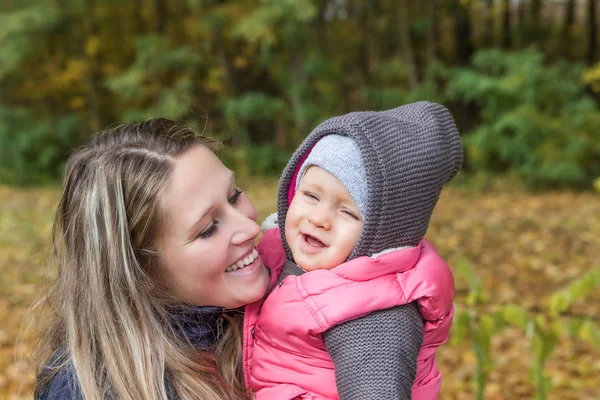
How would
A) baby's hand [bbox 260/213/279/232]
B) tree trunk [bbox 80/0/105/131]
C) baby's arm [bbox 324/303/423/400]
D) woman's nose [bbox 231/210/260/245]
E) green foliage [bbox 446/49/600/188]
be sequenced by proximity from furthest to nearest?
tree trunk [bbox 80/0/105/131] < green foliage [bbox 446/49/600/188] < baby's hand [bbox 260/213/279/232] < woman's nose [bbox 231/210/260/245] < baby's arm [bbox 324/303/423/400]

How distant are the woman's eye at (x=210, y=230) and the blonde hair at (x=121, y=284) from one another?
0.11 m

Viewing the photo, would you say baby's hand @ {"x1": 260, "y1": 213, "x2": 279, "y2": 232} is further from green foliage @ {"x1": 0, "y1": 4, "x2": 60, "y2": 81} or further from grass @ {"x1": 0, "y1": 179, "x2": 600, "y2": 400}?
green foliage @ {"x1": 0, "y1": 4, "x2": 60, "y2": 81}

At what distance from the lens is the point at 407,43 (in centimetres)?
1156

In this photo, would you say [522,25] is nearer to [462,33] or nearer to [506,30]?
[506,30]

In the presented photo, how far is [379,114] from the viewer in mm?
1576

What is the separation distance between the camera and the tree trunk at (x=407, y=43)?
450 inches

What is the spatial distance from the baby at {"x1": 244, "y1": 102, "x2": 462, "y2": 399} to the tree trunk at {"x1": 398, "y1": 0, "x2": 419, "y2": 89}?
1001 centimetres

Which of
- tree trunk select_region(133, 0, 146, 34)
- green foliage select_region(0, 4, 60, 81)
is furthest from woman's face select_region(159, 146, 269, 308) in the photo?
tree trunk select_region(133, 0, 146, 34)

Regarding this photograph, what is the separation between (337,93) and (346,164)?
1044 centimetres

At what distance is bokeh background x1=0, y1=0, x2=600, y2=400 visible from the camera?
290 inches

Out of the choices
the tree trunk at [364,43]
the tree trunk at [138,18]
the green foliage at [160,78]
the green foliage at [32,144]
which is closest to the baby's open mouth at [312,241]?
the green foliage at [160,78]

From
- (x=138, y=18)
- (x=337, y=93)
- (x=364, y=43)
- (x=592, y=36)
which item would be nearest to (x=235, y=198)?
(x=337, y=93)

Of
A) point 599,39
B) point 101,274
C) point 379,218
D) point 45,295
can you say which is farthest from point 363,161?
point 599,39

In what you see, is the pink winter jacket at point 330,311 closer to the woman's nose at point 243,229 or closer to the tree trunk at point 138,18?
the woman's nose at point 243,229
